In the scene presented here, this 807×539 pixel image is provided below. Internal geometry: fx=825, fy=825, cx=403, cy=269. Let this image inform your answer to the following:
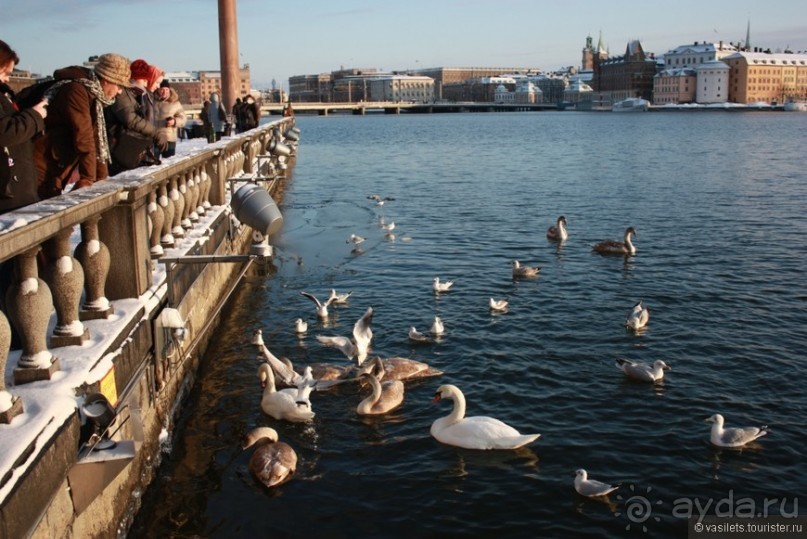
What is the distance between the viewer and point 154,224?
29.8ft

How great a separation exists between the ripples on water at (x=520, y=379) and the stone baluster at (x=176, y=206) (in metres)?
1.89

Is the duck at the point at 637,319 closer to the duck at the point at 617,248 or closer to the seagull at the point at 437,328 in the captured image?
the seagull at the point at 437,328

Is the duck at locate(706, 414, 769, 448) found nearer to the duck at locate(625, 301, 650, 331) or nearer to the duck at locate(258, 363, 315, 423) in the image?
the duck at locate(625, 301, 650, 331)

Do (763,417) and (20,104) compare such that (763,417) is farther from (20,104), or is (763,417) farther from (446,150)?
(446,150)

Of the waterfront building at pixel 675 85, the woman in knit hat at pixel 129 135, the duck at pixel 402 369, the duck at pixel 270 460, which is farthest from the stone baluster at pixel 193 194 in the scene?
the waterfront building at pixel 675 85

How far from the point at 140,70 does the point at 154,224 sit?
9.76 ft

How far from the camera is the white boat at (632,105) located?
19188 centimetres

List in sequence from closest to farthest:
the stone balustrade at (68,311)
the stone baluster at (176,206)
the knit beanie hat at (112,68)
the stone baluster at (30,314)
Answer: the stone balustrade at (68,311) → the stone baluster at (30,314) → the knit beanie hat at (112,68) → the stone baluster at (176,206)

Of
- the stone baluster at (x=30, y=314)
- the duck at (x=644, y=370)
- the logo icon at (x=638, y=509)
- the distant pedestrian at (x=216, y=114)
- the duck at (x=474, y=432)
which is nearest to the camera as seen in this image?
the stone baluster at (x=30, y=314)

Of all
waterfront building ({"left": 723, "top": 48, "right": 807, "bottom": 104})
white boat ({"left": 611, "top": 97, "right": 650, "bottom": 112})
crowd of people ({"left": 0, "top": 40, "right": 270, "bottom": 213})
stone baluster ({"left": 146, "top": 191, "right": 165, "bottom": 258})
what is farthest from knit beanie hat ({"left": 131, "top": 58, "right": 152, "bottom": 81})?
waterfront building ({"left": 723, "top": 48, "right": 807, "bottom": 104})

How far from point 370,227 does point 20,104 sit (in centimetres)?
1776

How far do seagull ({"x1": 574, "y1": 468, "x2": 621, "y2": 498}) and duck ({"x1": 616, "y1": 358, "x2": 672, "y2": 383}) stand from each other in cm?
299

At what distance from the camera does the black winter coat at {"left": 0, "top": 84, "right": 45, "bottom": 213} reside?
570cm

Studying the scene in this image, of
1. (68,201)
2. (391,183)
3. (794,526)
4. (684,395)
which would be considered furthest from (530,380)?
(391,183)
